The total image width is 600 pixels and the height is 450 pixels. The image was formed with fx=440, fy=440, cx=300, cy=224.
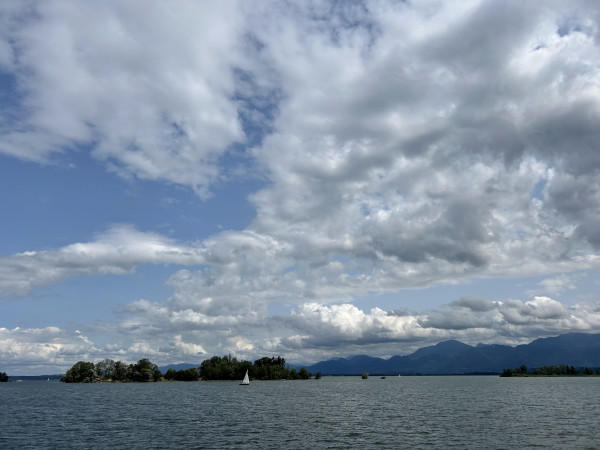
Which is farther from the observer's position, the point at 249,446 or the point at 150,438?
the point at 150,438

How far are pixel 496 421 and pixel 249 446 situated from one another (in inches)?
2229

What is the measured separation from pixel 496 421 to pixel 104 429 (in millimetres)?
80194

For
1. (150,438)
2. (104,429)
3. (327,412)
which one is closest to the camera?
(150,438)

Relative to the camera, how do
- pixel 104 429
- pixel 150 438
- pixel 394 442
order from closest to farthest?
1. pixel 394 442
2. pixel 150 438
3. pixel 104 429

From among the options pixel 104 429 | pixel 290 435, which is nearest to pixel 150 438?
pixel 104 429

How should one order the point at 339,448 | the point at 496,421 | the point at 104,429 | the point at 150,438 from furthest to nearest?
the point at 496,421 < the point at 104,429 < the point at 150,438 < the point at 339,448

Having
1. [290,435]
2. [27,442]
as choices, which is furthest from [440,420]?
[27,442]

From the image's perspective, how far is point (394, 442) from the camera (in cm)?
6869

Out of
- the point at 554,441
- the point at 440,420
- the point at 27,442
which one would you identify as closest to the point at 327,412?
the point at 440,420

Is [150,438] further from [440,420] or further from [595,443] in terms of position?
[595,443]

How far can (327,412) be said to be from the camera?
116 metres

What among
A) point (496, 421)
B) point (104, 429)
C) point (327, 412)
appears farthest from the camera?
point (327, 412)

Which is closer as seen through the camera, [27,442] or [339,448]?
[339,448]

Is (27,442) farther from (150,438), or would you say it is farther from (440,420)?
(440,420)
